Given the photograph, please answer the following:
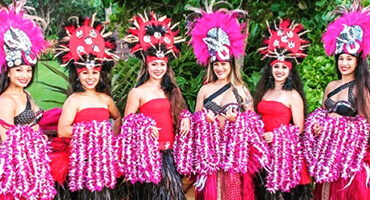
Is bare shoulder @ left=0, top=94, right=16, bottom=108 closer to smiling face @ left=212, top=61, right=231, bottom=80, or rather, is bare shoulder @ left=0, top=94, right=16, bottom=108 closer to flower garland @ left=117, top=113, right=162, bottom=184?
flower garland @ left=117, top=113, right=162, bottom=184

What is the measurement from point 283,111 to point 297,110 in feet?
0.41

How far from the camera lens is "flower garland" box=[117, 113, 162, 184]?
359 cm

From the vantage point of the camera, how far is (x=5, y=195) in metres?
3.21

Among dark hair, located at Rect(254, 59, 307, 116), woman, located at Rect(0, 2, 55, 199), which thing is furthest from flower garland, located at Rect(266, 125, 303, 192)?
woman, located at Rect(0, 2, 55, 199)

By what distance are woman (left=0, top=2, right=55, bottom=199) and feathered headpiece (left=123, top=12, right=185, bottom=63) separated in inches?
28.5

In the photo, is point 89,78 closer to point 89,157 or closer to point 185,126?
point 89,157

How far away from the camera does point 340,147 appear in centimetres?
359

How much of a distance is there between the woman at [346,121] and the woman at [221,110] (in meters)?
0.50

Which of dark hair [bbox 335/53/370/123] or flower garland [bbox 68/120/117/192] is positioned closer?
flower garland [bbox 68/120/117/192]

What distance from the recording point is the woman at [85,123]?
342 cm

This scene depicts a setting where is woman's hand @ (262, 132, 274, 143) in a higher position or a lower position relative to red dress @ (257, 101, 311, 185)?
lower

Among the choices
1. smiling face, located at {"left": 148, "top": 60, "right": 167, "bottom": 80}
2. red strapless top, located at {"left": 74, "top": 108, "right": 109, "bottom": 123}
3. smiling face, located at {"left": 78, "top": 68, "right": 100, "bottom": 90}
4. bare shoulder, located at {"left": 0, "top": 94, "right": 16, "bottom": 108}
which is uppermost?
smiling face, located at {"left": 148, "top": 60, "right": 167, "bottom": 80}

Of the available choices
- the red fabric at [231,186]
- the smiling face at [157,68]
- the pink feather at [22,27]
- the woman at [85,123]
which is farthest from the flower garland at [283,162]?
the pink feather at [22,27]

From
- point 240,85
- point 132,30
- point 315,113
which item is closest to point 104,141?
point 132,30
